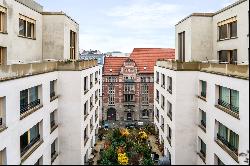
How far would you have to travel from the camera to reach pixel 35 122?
975 inches

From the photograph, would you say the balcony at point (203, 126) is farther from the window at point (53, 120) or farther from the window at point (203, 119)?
the window at point (53, 120)

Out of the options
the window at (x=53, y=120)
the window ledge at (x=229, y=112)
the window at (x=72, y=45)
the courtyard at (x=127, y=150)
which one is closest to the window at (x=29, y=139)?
the window at (x=53, y=120)

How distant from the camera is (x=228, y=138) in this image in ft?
78.9

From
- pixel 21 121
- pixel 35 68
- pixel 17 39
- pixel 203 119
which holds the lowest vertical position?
pixel 203 119

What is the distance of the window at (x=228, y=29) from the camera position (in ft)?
103

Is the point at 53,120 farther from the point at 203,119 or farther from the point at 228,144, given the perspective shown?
the point at 228,144

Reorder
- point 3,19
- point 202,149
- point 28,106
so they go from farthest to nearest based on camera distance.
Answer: point 202,149 → point 3,19 → point 28,106

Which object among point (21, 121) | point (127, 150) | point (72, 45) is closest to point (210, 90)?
point (21, 121)

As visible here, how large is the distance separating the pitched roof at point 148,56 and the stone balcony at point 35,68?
114 feet

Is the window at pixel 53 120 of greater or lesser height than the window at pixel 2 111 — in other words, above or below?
below

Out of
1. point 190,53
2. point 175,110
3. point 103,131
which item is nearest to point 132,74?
point 103,131

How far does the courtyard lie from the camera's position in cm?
3511

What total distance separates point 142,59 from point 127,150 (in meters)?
35.9

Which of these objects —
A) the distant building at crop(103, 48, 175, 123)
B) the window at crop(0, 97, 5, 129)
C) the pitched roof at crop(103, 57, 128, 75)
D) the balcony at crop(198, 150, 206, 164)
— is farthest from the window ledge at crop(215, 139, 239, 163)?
the pitched roof at crop(103, 57, 128, 75)
